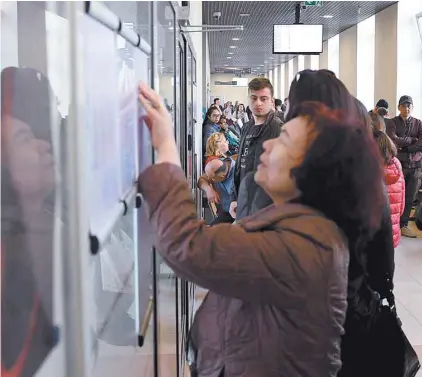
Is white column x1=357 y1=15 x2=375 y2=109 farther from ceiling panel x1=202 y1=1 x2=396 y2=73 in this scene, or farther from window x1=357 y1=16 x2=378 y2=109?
ceiling panel x1=202 y1=1 x2=396 y2=73

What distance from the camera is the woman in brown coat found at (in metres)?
1.01

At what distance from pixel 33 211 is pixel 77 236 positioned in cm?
9

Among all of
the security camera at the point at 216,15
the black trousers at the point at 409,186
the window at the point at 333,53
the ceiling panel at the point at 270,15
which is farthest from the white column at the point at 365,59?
the black trousers at the point at 409,186

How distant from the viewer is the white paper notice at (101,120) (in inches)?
33.4

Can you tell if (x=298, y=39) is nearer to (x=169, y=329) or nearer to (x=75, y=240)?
(x=169, y=329)

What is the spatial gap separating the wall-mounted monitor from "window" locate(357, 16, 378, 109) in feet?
12.7

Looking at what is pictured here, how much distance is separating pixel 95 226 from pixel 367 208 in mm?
534

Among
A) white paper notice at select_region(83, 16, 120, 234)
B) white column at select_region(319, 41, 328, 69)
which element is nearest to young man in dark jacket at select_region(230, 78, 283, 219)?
white paper notice at select_region(83, 16, 120, 234)

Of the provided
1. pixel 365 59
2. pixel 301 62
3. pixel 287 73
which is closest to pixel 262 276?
pixel 365 59

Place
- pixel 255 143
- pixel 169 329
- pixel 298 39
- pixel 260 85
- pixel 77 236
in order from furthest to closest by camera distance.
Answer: pixel 298 39 → pixel 260 85 → pixel 255 143 → pixel 169 329 → pixel 77 236

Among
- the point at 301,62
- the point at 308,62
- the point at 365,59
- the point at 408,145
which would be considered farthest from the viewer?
the point at 301,62

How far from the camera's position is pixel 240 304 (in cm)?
114

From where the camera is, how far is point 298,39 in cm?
969

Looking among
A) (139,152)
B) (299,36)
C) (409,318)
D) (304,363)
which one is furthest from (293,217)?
(299,36)
